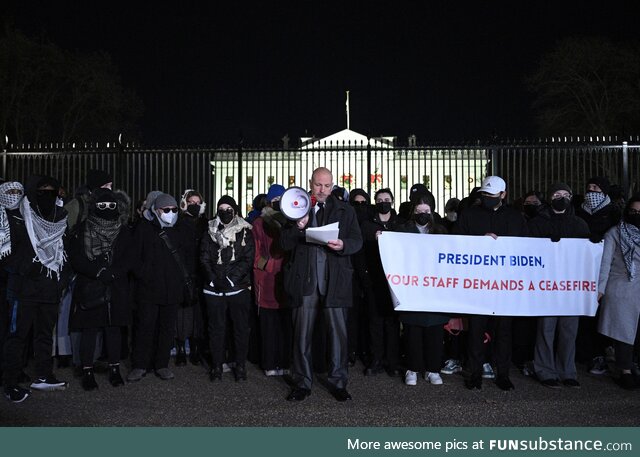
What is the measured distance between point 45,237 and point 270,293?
7.76 ft

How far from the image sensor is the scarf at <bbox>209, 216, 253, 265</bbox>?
7.19 meters

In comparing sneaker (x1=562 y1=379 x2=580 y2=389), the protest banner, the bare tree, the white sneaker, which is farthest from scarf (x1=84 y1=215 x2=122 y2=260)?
the bare tree

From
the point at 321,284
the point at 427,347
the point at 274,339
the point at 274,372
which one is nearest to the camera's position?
the point at 321,284

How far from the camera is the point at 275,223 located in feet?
24.5

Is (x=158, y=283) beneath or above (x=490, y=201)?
beneath

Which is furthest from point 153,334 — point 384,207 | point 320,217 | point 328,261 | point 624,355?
point 624,355

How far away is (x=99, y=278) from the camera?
670 cm

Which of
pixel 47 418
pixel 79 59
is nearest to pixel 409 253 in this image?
pixel 47 418

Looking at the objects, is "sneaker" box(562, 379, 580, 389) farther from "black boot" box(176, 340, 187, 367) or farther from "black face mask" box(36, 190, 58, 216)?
"black face mask" box(36, 190, 58, 216)

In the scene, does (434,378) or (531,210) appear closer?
(434,378)

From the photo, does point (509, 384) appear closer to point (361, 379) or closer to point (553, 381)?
point (553, 381)

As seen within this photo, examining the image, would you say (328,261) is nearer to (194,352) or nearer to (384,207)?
(384,207)

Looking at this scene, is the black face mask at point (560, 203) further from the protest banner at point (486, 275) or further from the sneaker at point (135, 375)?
the sneaker at point (135, 375)

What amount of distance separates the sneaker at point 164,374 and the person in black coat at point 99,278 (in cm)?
46
